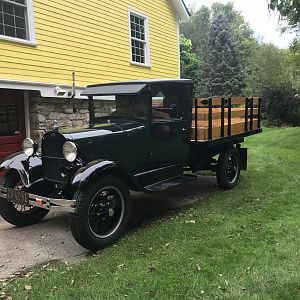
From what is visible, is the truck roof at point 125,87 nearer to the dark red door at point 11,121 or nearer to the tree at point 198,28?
the dark red door at point 11,121

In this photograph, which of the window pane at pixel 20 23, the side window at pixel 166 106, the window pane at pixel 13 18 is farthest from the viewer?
the window pane at pixel 20 23

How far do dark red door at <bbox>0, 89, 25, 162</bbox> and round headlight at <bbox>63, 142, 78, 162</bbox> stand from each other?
5.05 metres

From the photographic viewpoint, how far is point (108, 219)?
473cm

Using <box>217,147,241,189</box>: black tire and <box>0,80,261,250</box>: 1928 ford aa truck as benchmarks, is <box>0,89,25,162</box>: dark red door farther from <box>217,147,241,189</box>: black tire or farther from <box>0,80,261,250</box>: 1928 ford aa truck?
<box>217,147,241,189</box>: black tire

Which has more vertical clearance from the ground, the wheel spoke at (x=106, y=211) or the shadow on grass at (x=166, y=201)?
the wheel spoke at (x=106, y=211)

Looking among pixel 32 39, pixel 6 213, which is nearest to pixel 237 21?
pixel 32 39

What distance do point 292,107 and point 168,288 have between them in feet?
67.1

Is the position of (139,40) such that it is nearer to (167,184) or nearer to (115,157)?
(167,184)

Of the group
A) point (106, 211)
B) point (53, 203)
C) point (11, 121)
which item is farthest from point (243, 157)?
point (11, 121)

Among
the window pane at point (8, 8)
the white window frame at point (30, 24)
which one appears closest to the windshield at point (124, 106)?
the white window frame at point (30, 24)

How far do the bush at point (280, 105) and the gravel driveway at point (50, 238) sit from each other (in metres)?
16.4

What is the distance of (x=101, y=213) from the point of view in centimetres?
461

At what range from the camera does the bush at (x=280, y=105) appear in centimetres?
2170

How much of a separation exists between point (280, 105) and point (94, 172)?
1947 cm
